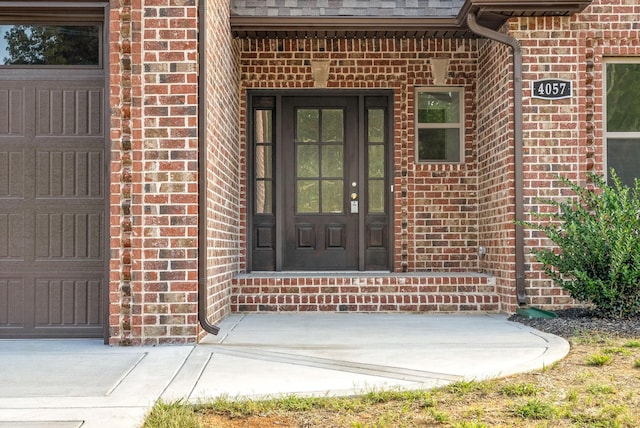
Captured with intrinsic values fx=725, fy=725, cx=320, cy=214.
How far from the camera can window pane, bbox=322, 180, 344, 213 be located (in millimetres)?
10180

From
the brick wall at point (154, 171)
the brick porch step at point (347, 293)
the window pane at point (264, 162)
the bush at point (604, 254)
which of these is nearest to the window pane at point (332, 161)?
the window pane at point (264, 162)

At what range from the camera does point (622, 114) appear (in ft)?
28.7

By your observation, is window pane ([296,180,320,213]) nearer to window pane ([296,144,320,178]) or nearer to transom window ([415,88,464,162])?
window pane ([296,144,320,178])

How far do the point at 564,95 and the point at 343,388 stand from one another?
17.9 ft

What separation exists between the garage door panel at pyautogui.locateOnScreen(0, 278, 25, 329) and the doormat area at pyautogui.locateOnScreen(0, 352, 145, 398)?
0.97 metres

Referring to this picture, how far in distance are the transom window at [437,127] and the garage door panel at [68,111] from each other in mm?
4902

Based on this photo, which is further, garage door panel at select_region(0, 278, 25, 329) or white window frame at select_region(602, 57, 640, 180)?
white window frame at select_region(602, 57, 640, 180)

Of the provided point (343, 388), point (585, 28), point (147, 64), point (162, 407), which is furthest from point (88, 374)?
point (585, 28)

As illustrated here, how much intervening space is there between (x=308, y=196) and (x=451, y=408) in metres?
6.34

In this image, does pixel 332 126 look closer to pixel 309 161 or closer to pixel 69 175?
pixel 309 161

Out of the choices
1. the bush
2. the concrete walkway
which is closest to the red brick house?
the concrete walkway

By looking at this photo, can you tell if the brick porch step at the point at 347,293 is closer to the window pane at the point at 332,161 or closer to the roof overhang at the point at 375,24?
the window pane at the point at 332,161

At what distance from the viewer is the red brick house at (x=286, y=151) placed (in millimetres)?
6355

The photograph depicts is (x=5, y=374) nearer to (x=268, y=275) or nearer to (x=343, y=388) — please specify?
(x=343, y=388)
